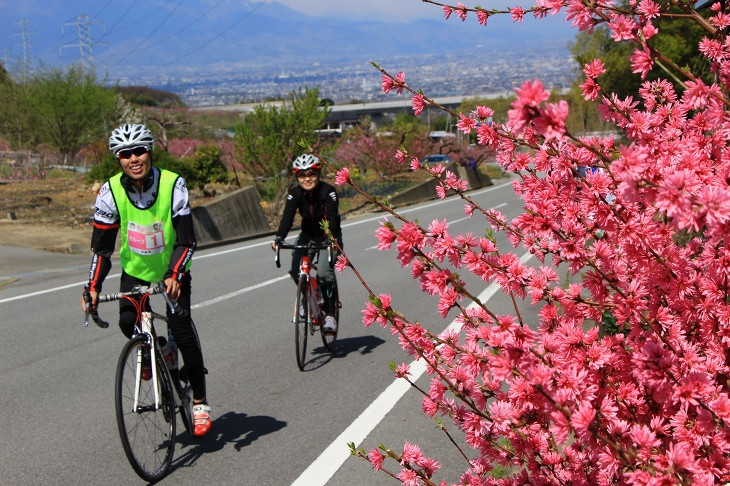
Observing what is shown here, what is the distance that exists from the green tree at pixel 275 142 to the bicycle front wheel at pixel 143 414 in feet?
71.5

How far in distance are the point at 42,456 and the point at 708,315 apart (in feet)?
14.8

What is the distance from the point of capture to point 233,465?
5.57 metres

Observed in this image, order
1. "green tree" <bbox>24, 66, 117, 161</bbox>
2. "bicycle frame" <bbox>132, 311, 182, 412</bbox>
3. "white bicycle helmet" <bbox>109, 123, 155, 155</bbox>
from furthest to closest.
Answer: "green tree" <bbox>24, 66, 117, 161</bbox>, "white bicycle helmet" <bbox>109, 123, 155, 155</bbox>, "bicycle frame" <bbox>132, 311, 182, 412</bbox>

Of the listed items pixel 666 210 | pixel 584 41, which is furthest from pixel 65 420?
pixel 584 41

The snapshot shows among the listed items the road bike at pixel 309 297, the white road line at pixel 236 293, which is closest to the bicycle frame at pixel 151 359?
the road bike at pixel 309 297

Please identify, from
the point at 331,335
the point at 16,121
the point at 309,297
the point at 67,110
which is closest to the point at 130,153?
the point at 309,297

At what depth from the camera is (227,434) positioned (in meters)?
6.20

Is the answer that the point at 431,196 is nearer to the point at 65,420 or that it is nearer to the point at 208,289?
the point at 208,289

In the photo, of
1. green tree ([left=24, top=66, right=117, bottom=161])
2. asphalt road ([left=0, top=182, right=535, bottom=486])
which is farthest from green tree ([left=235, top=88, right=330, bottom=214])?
asphalt road ([left=0, top=182, right=535, bottom=486])

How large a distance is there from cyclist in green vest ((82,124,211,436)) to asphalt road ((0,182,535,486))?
98 cm

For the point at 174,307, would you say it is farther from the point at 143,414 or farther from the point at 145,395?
the point at 143,414

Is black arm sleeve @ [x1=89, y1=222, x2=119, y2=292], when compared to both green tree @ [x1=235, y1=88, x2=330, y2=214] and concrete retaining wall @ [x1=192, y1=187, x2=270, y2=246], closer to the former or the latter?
concrete retaining wall @ [x1=192, y1=187, x2=270, y2=246]

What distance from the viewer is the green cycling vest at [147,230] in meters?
5.48

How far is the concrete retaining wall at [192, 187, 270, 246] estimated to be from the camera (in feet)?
65.4
